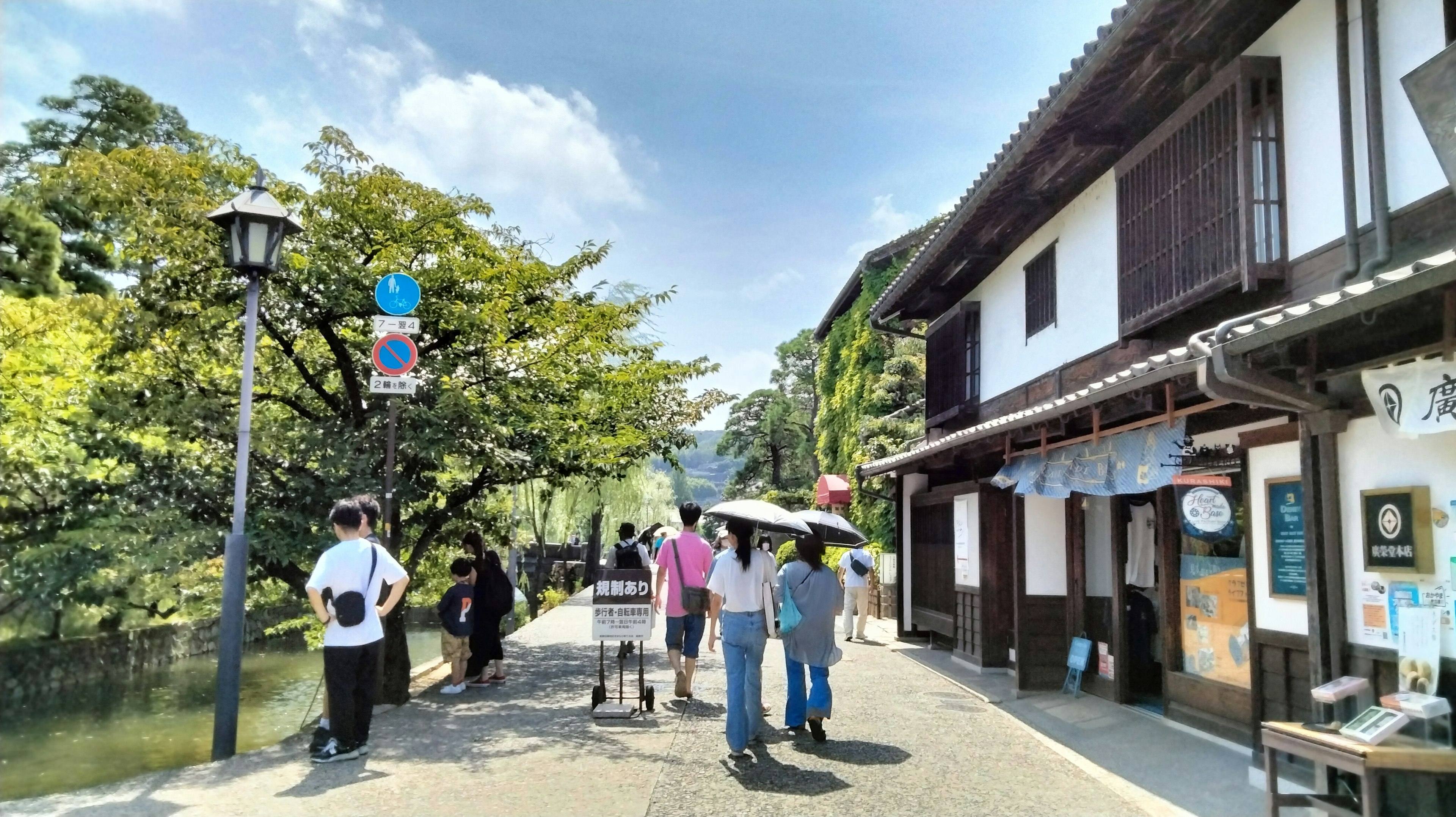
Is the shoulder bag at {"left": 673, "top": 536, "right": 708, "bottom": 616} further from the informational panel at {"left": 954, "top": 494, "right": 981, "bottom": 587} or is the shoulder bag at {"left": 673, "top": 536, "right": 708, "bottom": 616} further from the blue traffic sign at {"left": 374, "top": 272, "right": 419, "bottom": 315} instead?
the informational panel at {"left": 954, "top": 494, "right": 981, "bottom": 587}

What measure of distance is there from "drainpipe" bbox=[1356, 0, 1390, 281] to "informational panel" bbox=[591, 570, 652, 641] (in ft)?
20.3

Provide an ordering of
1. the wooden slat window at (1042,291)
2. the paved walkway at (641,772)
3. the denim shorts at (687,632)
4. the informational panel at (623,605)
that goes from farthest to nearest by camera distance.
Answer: the wooden slat window at (1042,291), the denim shorts at (687,632), the informational panel at (623,605), the paved walkway at (641,772)

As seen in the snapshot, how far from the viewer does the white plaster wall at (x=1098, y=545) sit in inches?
413

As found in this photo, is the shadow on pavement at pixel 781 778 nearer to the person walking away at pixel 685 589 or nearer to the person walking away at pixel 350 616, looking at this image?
the person walking away at pixel 685 589

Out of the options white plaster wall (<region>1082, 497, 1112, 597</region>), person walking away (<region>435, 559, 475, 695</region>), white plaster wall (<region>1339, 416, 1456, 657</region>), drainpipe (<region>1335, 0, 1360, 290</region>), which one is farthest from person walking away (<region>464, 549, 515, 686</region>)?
drainpipe (<region>1335, 0, 1360, 290</region>)

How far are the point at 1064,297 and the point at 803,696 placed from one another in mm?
5451

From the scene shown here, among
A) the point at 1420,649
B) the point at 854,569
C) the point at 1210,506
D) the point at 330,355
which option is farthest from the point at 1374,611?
the point at 854,569

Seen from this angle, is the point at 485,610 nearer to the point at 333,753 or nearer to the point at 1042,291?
the point at 333,753

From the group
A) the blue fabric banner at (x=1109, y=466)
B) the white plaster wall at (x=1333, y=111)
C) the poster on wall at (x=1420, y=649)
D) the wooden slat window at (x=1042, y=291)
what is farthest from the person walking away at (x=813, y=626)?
the wooden slat window at (x=1042, y=291)

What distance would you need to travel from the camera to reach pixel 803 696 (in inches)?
321

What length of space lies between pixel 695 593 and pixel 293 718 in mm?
9159

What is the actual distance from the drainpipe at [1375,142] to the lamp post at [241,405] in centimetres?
778

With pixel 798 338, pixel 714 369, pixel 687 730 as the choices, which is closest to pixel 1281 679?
pixel 687 730

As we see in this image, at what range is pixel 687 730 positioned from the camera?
328 inches
